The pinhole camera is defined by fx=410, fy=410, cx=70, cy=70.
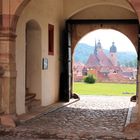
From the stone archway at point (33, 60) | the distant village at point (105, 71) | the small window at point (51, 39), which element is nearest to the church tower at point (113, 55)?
the distant village at point (105, 71)

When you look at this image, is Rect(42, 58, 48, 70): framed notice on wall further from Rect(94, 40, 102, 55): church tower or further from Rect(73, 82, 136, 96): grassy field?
Rect(94, 40, 102, 55): church tower

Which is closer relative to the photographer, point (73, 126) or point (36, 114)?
point (73, 126)

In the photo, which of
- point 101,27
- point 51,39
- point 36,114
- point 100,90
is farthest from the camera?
point 100,90

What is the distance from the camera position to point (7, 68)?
841 cm

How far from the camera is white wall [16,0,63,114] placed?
31.8 feet

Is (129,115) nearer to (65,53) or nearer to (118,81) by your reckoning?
(65,53)

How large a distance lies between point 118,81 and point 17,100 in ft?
49.9

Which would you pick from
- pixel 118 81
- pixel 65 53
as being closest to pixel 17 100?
pixel 65 53

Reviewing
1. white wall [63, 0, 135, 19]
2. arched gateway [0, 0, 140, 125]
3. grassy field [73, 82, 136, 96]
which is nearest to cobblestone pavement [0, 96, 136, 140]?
arched gateway [0, 0, 140, 125]

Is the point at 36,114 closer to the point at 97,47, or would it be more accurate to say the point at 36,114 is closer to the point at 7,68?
the point at 7,68

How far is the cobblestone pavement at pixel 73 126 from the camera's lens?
23.5 ft

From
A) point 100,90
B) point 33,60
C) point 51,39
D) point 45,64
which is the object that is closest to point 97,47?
point 100,90

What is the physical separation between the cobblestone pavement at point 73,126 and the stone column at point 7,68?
0.58m

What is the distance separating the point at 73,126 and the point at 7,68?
1.80m
